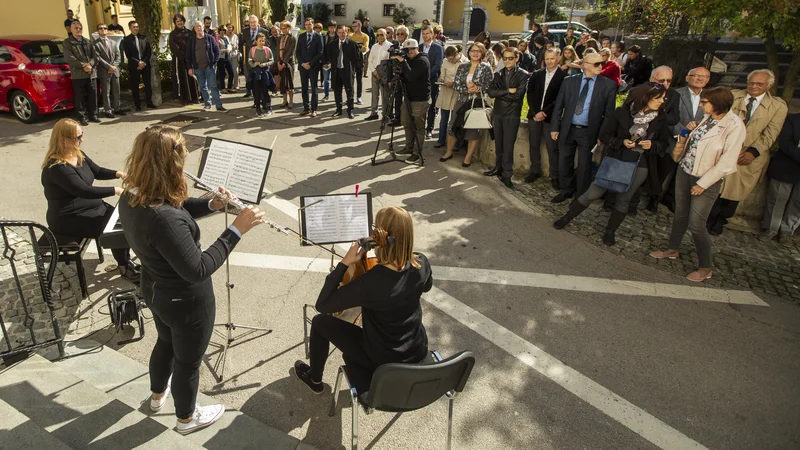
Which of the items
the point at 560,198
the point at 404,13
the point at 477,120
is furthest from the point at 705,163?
the point at 404,13

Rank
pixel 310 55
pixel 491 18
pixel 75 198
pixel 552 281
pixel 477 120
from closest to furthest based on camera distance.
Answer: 1. pixel 75 198
2. pixel 552 281
3. pixel 477 120
4. pixel 310 55
5. pixel 491 18

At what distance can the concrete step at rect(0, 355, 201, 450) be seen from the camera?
297 cm

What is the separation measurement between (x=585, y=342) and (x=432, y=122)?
6708mm

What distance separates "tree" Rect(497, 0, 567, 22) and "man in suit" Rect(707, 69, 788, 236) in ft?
122

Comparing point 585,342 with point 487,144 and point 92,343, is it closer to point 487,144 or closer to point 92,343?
point 92,343

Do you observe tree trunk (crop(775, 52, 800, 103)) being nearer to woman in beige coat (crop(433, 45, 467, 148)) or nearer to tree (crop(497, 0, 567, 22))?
woman in beige coat (crop(433, 45, 467, 148))

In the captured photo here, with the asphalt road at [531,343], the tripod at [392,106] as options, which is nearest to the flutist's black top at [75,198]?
the asphalt road at [531,343]

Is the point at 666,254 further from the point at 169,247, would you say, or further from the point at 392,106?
the point at 169,247

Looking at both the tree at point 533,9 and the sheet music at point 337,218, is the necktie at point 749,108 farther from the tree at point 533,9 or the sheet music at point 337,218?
the tree at point 533,9

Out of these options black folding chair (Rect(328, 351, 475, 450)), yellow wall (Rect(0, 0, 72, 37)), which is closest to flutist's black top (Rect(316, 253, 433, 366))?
black folding chair (Rect(328, 351, 475, 450))

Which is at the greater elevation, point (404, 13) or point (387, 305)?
point (404, 13)

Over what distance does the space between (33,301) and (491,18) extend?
48692mm

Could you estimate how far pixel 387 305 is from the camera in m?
2.99

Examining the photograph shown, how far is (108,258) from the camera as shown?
544 cm
